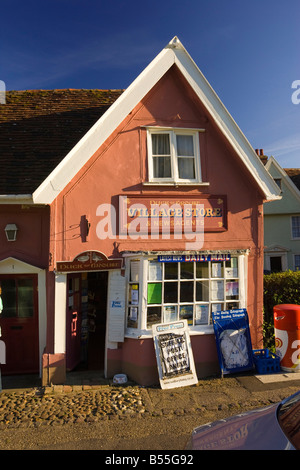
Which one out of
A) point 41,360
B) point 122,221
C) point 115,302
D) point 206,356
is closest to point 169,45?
point 122,221

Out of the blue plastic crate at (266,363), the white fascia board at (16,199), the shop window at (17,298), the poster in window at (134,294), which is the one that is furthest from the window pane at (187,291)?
the white fascia board at (16,199)

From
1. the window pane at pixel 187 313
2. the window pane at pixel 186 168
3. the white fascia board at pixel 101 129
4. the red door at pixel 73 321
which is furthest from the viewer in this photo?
the window pane at pixel 186 168

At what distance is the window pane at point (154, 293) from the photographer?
7629 millimetres

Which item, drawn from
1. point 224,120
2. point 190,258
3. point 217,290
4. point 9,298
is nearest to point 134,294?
point 190,258

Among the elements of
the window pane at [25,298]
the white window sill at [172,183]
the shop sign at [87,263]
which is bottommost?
the window pane at [25,298]

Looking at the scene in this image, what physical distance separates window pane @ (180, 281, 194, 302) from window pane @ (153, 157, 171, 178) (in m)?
2.79

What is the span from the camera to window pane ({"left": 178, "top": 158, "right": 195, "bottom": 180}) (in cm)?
848

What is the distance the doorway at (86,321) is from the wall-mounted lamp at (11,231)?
163 centimetres

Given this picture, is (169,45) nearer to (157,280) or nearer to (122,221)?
(122,221)

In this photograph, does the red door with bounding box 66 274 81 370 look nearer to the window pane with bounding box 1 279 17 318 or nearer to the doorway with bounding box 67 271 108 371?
the doorway with bounding box 67 271 108 371

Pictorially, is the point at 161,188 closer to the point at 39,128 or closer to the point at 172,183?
the point at 172,183

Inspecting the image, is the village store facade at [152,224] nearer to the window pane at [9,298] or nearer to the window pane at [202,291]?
the window pane at [202,291]

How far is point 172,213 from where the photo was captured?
26.8ft

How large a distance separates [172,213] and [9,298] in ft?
15.1
